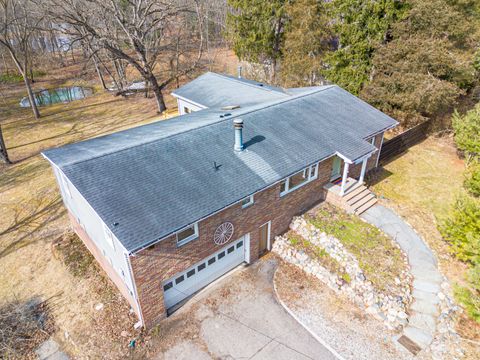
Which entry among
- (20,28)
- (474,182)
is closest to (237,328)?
(474,182)

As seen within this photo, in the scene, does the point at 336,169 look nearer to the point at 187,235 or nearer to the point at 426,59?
the point at 187,235

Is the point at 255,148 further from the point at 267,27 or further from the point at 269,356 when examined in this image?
the point at 267,27

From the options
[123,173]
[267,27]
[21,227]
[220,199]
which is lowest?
[21,227]

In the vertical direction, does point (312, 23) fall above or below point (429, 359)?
above

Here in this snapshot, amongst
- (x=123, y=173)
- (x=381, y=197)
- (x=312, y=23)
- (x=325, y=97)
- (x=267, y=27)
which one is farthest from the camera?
(x=267, y=27)

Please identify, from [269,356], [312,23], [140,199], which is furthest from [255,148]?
[312,23]

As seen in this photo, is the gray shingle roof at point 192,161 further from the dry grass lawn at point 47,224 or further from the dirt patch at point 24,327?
the dirt patch at point 24,327

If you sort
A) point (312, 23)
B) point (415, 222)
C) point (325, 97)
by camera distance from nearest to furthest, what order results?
1. point (415, 222)
2. point (325, 97)
3. point (312, 23)

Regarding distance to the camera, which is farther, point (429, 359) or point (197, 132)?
point (197, 132)
